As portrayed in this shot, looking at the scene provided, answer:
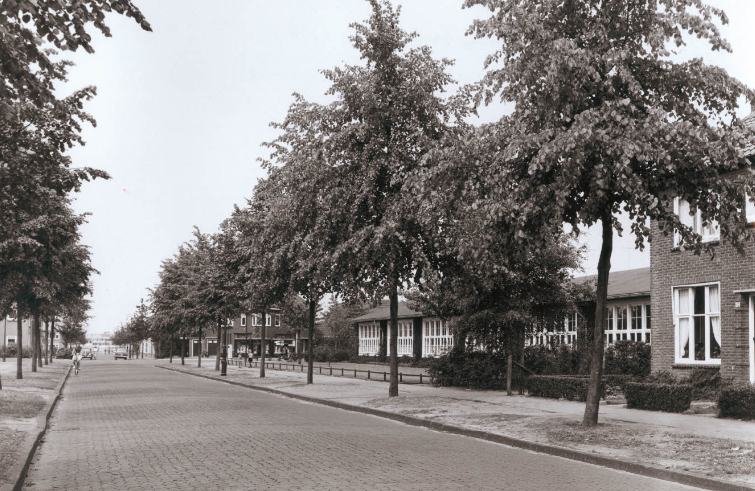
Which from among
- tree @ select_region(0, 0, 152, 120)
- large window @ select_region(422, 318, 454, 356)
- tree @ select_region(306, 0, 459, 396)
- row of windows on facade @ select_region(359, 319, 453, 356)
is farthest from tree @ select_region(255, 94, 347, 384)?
large window @ select_region(422, 318, 454, 356)

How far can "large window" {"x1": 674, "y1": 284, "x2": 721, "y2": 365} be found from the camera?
20.2 m

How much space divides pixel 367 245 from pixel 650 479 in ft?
33.9

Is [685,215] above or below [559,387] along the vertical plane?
above

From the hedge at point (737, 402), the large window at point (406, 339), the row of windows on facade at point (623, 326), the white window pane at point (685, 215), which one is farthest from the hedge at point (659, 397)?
the large window at point (406, 339)

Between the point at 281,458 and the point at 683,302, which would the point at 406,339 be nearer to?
the point at 683,302

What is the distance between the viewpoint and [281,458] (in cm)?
1012

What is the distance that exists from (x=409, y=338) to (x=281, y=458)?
1826 inches

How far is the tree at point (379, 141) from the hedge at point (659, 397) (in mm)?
5850

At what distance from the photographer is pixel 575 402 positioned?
19.2 meters

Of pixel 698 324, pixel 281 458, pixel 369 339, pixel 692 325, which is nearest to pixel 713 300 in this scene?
pixel 698 324

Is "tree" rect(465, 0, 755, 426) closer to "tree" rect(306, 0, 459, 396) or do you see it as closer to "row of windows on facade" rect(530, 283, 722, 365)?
"tree" rect(306, 0, 459, 396)

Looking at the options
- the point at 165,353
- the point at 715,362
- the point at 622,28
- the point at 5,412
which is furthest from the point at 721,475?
the point at 165,353

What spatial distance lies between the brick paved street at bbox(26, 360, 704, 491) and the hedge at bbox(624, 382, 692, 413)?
5881 mm

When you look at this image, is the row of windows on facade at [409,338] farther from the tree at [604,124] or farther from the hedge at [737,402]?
the tree at [604,124]
